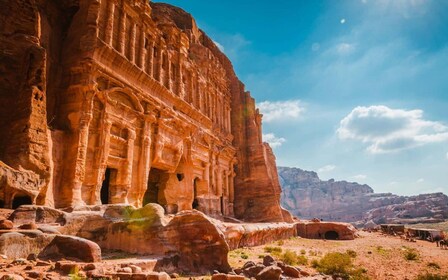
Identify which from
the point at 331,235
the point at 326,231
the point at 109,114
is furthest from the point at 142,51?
the point at 331,235

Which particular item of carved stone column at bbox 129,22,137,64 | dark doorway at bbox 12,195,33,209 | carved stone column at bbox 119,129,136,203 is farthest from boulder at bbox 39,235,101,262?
carved stone column at bbox 129,22,137,64

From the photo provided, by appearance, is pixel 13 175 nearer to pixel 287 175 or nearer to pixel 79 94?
pixel 79 94

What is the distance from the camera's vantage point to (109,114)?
47.1 ft

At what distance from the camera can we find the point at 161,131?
18.7 metres

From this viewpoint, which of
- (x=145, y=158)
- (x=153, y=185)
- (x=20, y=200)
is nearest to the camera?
(x=20, y=200)

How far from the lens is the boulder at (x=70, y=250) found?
20.3 ft

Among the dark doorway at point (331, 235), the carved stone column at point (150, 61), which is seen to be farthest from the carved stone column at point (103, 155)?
the dark doorway at point (331, 235)

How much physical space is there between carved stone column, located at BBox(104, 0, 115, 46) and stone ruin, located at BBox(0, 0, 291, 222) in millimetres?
61

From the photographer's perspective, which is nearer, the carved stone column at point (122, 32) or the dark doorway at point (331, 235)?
the carved stone column at point (122, 32)

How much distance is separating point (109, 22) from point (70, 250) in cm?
1273

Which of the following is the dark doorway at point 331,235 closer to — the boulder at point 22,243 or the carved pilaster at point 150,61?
the carved pilaster at point 150,61

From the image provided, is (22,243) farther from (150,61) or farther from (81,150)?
Result: (150,61)

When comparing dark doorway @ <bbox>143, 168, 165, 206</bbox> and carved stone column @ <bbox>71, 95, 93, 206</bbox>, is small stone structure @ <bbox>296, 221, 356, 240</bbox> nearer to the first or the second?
dark doorway @ <bbox>143, 168, 165, 206</bbox>

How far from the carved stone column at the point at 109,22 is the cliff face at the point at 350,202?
8309 centimetres
